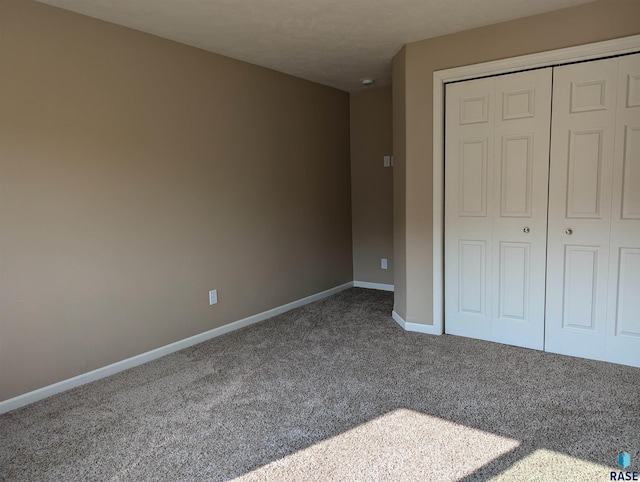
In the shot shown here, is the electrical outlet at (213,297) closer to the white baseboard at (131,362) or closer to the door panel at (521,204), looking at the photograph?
the white baseboard at (131,362)

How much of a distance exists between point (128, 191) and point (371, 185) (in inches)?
116

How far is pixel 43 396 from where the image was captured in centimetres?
264

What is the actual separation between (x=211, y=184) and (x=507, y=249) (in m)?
2.43

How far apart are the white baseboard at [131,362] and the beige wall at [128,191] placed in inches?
1.7

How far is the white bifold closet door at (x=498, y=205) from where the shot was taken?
10.2 ft

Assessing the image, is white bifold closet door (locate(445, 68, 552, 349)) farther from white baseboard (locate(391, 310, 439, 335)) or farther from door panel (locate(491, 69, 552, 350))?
white baseboard (locate(391, 310, 439, 335))

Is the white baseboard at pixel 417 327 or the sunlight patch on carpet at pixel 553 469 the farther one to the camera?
the white baseboard at pixel 417 327

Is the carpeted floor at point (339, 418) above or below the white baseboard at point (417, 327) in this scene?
below

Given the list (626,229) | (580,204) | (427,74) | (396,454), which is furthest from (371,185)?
(396,454)

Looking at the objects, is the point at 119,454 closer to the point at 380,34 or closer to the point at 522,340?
the point at 522,340

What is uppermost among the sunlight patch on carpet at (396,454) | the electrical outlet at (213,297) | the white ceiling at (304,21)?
the white ceiling at (304,21)

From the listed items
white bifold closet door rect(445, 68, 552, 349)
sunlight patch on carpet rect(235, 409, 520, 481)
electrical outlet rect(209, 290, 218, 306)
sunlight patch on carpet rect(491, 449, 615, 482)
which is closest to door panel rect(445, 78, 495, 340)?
white bifold closet door rect(445, 68, 552, 349)

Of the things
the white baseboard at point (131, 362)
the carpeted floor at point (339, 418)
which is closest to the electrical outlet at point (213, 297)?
the white baseboard at point (131, 362)

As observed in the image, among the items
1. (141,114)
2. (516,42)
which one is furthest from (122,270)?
(516,42)
